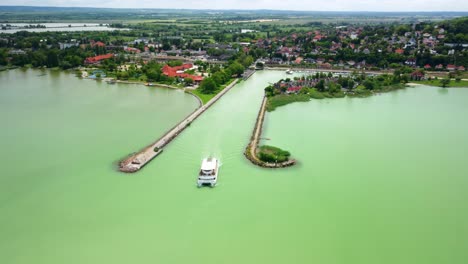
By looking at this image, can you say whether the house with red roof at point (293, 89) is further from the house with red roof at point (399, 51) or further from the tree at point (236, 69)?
the house with red roof at point (399, 51)

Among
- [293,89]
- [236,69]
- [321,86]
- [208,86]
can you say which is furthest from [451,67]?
[208,86]

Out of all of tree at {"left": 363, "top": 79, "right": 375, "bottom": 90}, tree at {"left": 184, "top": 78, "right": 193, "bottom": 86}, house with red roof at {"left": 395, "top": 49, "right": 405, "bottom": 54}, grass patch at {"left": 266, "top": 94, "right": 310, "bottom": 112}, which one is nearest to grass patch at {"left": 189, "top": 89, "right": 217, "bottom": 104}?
tree at {"left": 184, "top": 78, "right": 193, "bottom": 86}

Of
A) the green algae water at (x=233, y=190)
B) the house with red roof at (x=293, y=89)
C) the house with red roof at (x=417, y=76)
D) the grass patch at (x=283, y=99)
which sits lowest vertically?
the green algae water at (x=233, y=190)

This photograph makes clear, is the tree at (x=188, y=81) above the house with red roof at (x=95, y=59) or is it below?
below

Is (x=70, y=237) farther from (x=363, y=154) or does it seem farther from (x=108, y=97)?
(x=108, y=97)

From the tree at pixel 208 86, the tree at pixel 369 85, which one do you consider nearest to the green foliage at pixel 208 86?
the tree at pixel 208 86

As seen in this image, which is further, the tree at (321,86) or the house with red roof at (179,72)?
the house with red roof at (179,72)

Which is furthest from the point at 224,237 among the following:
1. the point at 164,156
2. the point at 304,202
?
the point at 164,156
